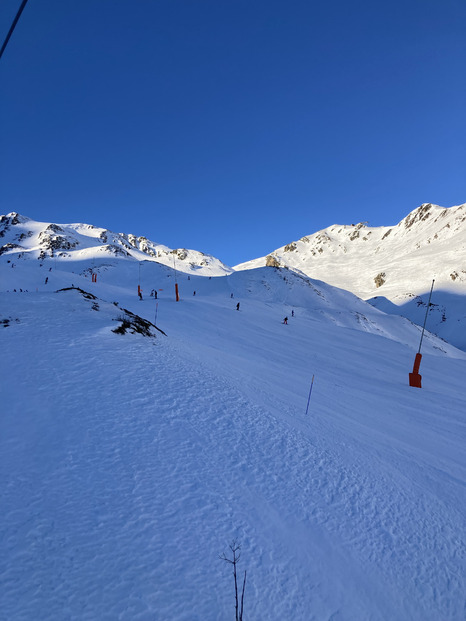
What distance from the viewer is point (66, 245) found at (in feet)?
362

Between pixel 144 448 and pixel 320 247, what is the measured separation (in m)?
197

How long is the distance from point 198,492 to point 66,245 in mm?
126303

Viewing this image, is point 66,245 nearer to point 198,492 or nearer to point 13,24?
point 13,24

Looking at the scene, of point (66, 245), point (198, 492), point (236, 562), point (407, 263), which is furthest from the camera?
point (66, 245)

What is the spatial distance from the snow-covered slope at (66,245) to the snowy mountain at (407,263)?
49.4m

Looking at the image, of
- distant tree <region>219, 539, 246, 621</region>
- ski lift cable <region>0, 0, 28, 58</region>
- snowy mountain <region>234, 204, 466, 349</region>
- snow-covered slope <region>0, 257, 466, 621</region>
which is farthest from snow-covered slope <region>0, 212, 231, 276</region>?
distant tree <region>219, 539, 246, 621</region>

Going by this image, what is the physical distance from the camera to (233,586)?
2.46m

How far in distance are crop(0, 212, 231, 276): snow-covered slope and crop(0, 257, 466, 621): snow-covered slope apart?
76645 millimetres

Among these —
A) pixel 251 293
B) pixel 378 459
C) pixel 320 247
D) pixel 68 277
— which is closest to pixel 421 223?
pixel 320 247

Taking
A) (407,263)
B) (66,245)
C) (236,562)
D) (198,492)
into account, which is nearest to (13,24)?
(198,492)

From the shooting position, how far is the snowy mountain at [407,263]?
68438 mm

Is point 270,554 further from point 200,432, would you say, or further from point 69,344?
point 69,344

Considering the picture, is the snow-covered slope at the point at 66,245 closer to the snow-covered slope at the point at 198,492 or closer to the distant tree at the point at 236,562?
the snow-covered slope at the point at 198,492

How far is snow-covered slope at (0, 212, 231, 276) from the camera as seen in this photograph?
3238 inches
